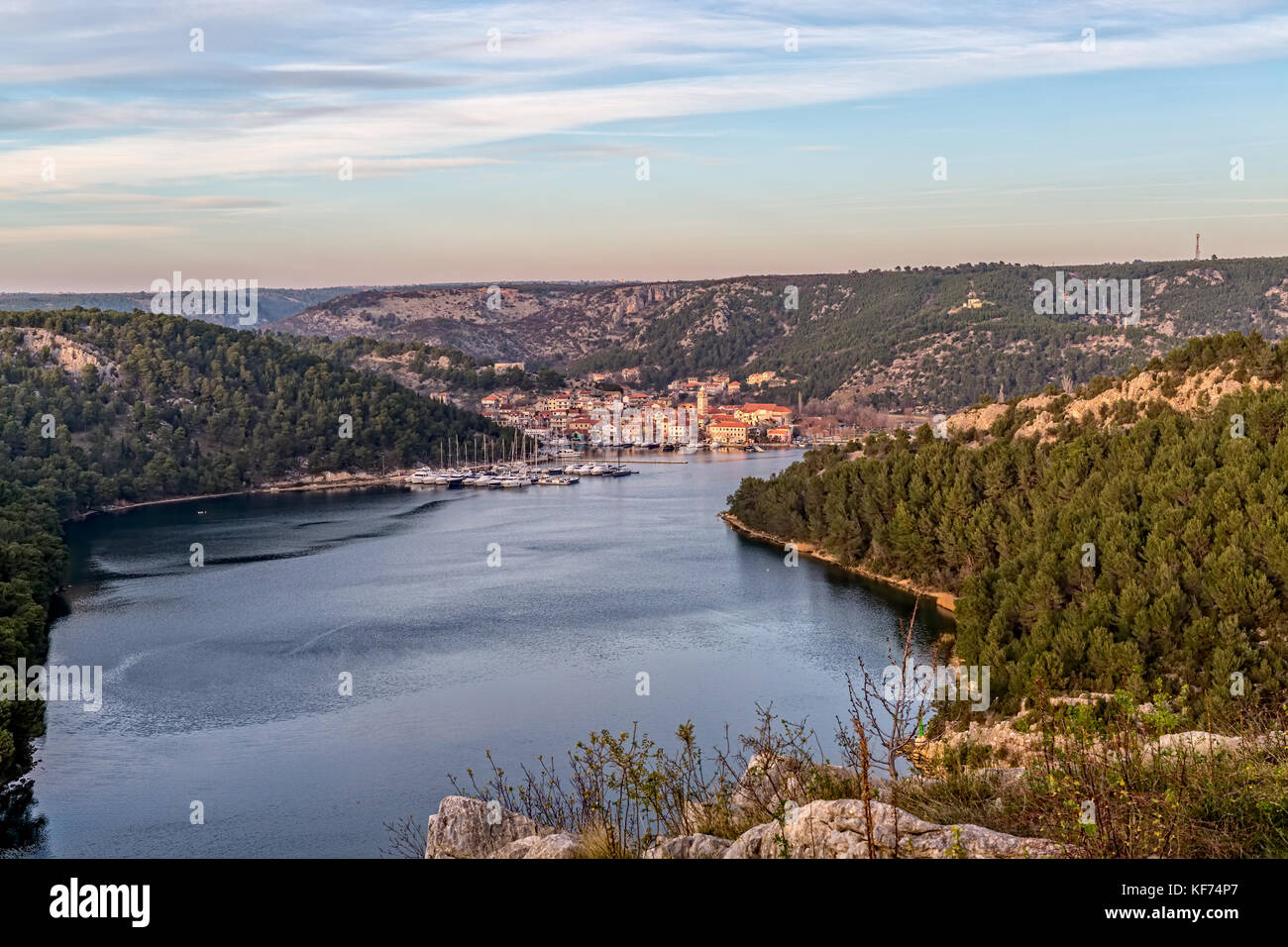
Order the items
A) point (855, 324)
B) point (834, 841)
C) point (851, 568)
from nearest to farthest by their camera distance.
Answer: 1. point (834, 841)
2. point (851, 568)
3. point (855, 324)

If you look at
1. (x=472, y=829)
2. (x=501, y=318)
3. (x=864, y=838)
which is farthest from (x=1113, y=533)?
(x=501, y=318)

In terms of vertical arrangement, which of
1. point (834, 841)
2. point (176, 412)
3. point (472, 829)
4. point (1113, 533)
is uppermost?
point (176, 412)

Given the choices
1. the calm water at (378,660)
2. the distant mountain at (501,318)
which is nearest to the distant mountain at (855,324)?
the distant mountain at (501,318)

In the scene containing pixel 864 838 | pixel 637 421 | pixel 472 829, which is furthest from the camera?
pixel 637 421

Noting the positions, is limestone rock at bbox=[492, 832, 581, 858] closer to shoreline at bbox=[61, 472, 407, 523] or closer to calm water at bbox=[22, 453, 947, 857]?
calm water at bbox=[22, 453, 947, 857]

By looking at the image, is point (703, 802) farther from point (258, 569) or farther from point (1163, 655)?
point (258, 569)

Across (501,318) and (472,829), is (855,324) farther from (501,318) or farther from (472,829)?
(472,829)

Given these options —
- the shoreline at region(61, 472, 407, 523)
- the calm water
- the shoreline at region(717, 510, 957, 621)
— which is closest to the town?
the shoreline at region(61, 472, 407, 523)
